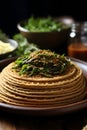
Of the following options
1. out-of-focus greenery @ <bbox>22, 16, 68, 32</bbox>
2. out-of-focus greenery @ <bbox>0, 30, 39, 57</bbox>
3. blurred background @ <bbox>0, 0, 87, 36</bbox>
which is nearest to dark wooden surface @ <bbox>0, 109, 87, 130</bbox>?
out-of-focus greenery @ <bbox>0, 30, 39, 57</bbox>

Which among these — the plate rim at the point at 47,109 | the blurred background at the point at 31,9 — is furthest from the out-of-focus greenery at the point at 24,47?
the blurred background at the point at 31,9

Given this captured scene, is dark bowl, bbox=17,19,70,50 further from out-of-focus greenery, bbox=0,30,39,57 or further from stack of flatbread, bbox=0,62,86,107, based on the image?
stack of flatbread, bbox=0,62,86,107

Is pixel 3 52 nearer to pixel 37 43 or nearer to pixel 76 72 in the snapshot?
pixel 37 43

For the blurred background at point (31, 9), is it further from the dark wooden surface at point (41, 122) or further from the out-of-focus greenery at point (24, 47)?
the dark wooden surface at point (41, 122)

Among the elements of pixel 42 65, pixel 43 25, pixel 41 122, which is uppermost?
pixel 42 65

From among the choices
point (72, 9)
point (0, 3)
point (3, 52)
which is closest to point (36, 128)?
point (3, 52)

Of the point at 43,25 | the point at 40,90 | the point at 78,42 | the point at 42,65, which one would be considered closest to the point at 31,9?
the point at 43,25

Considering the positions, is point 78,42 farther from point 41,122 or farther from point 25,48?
point 41,122
